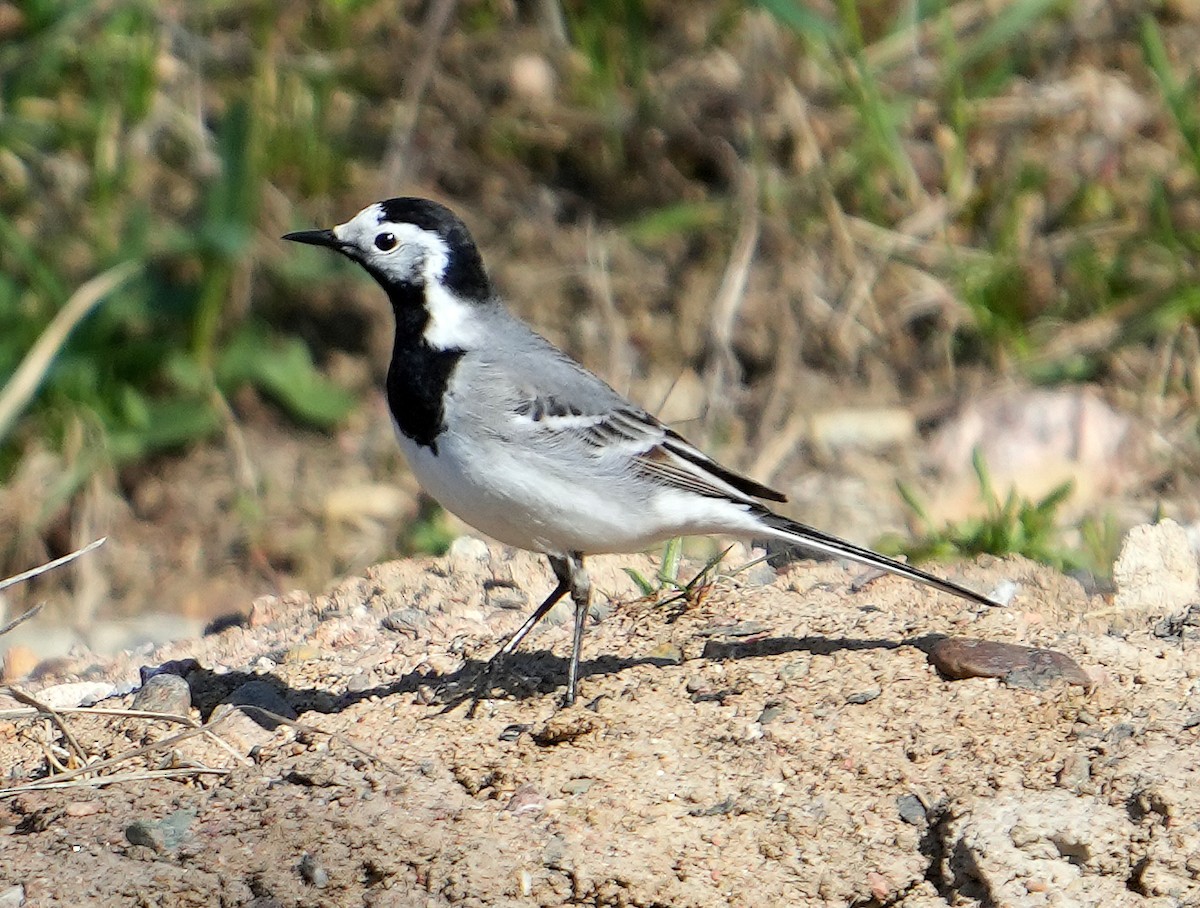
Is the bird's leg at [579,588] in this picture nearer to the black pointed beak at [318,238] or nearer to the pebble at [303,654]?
the pebble at [303,654]

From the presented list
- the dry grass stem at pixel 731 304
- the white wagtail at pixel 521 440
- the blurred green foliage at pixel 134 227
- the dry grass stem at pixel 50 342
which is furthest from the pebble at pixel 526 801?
the blurred green foliage at pixel 134 227

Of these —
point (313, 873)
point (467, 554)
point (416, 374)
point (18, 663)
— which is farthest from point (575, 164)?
point (313, 873)

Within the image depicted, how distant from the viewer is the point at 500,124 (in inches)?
390

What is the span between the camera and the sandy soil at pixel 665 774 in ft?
13.6

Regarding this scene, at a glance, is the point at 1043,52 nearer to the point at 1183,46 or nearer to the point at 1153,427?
the point at 1183,46

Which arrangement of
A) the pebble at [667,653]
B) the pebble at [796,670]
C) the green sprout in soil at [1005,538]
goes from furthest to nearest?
the green sprout in soil at [1005,538]
the pebble at [667,653]
the pebble at [796,670]

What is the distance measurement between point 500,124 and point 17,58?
109 inches

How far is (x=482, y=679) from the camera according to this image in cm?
508

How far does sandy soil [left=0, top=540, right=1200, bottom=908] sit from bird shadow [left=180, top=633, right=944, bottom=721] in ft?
0.04

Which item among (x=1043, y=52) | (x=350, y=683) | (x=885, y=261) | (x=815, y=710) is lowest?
(x=350, y=683)

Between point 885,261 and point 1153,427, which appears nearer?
point 1153,427

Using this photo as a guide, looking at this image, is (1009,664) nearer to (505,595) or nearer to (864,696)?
(864,696)

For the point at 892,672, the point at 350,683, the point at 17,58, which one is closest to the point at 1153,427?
the point at 892,672

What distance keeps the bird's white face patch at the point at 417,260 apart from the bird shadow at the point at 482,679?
1113 millimetres
